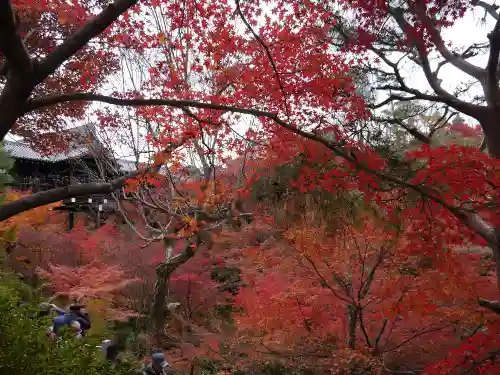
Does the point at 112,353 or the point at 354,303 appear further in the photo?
the point at 354,303

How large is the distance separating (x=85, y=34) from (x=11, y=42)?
A: 381mm

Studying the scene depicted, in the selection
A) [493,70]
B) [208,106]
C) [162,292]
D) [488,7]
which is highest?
[488,7]

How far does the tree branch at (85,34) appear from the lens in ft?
7.48

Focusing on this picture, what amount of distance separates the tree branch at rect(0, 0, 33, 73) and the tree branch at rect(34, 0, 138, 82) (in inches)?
3.3

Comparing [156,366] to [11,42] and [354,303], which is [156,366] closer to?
[354,303]

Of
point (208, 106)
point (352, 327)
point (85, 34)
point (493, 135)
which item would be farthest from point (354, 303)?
point (85, 34)

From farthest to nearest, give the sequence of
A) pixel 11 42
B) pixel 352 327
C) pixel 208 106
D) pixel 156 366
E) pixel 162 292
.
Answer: pixel 162 292 → pixel 352 327 → pixel 156 366 → pixel 208 106 → pixel 11 42

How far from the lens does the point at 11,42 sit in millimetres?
2240

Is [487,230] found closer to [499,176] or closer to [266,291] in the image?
[499,176]

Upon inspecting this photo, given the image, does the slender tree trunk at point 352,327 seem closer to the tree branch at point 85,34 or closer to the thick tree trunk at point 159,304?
the thick tree trunk at point 159,304

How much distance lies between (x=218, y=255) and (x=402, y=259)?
643 centimetres

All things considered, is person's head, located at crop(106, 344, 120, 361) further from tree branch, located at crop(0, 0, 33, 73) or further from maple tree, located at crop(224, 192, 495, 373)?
maple tree, located at crop(224, 192, 495, 373)

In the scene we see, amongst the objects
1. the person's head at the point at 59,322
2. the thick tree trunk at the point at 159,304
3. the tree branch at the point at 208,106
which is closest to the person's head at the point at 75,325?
the person's head at the point at 59,322

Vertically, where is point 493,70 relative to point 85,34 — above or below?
above
